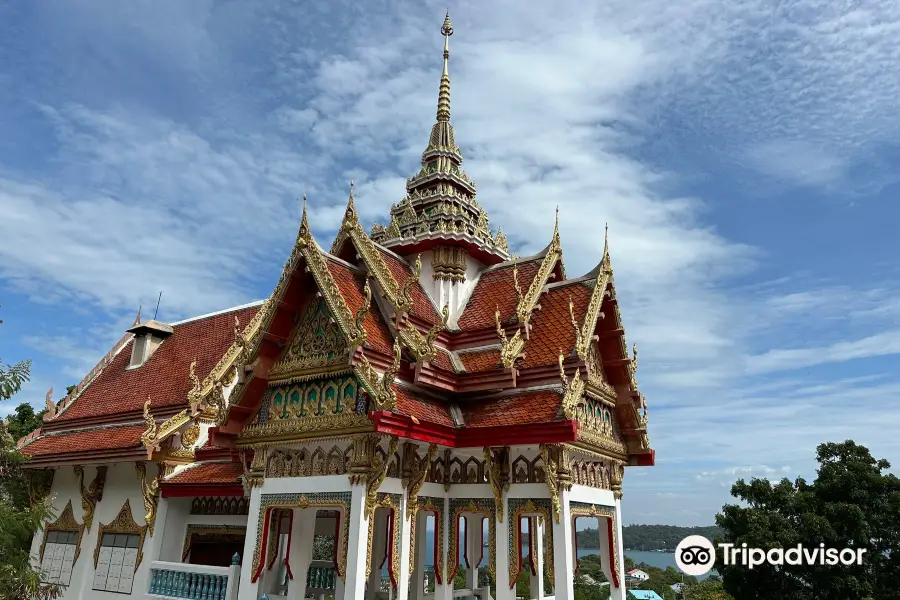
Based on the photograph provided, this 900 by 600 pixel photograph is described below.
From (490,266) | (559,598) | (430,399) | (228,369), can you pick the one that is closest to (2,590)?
(228,369)

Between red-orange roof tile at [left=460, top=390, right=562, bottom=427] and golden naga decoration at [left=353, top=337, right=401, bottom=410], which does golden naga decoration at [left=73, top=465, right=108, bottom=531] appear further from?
red-orange roof tile at [left=460, top=390, right=562, bottom=427]

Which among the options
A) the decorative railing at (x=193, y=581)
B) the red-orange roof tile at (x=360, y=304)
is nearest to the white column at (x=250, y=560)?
the decorative railing at (x=193, y=581)

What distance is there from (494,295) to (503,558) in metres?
4.72

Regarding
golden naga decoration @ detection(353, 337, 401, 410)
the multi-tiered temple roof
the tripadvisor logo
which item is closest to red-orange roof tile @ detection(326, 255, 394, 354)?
the multi-tiered temple roof

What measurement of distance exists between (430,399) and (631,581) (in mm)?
60178

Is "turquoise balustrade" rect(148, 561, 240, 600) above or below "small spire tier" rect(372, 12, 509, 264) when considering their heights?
below

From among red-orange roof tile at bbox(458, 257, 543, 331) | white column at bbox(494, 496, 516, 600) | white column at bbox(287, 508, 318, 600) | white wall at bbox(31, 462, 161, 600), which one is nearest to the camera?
white column at bbox(494, 496, 516, 600)

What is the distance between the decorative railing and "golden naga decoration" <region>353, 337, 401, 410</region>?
160 inches

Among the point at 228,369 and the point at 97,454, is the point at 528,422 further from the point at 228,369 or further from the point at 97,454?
the point at 97,454

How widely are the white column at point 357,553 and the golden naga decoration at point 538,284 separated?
3826 millimetres

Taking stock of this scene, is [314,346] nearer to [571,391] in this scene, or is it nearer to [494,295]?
[494,295]

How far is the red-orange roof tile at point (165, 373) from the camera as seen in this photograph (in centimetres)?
1658

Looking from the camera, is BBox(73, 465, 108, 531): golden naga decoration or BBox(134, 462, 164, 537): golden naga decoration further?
BBox(73, 465, 108, 531): golden naga decoration

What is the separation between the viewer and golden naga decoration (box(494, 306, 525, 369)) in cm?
1020
